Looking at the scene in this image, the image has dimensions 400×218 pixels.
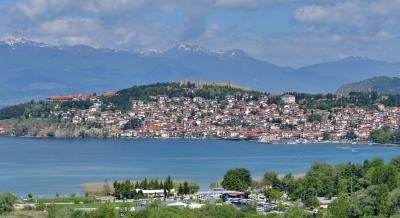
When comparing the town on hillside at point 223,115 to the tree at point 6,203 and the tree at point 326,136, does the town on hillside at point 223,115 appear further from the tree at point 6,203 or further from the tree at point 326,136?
the tree at point 6,203

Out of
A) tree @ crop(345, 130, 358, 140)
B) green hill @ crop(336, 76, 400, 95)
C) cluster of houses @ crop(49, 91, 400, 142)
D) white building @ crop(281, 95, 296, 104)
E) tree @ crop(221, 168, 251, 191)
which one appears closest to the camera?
tree @ crop(221, 168, 251, 191)

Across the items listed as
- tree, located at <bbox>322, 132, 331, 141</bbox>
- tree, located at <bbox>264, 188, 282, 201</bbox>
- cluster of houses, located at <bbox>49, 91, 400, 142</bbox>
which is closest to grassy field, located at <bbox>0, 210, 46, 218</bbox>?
tree, located at <bbox>264, 188, 282, 201</bbox>

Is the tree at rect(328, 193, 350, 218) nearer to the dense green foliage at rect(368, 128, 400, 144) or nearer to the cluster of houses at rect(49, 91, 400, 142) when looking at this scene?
the dense green foliage at rect(368, 128, 400, 144)

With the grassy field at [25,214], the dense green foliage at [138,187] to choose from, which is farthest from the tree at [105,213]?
the dense green foliage at [138,187]

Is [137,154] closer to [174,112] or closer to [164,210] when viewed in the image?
[174,112]

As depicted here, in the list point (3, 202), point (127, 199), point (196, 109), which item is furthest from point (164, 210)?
point (196, 109)

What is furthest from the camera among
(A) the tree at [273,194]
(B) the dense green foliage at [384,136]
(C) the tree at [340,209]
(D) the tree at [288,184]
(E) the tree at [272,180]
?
(B) the dense green foliage at [384,136]
